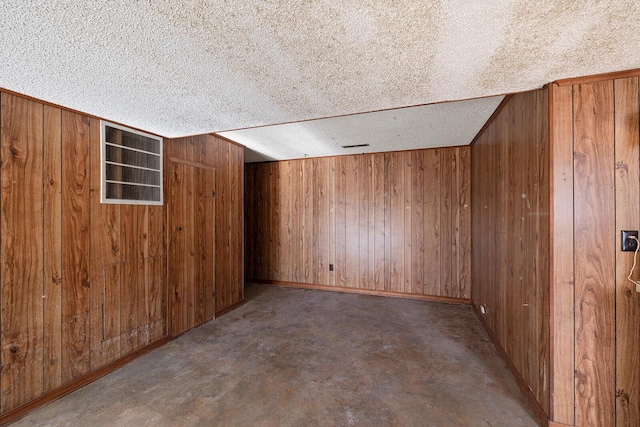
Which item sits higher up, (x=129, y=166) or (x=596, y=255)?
(x=129, y=166)

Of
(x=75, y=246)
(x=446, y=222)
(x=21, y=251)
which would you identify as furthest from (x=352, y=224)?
(x=21, y=251)

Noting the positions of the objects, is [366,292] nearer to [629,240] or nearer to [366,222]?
[366,222]

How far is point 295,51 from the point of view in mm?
1271

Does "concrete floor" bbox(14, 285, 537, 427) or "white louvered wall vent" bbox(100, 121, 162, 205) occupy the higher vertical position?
"white louvered wall vent" bbox(100, 121, 162, 205)

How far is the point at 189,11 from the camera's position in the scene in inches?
39.8

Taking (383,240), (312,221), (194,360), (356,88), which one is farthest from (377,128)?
(194,360)

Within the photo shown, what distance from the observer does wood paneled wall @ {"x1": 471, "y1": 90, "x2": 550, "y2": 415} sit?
1607 millimetres

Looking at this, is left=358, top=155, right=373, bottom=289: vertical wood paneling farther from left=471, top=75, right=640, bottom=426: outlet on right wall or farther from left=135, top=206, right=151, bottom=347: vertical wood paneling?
left=135, top=206, right=151, bottom=347: vertical wood paneling

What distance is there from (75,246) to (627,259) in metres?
3.59

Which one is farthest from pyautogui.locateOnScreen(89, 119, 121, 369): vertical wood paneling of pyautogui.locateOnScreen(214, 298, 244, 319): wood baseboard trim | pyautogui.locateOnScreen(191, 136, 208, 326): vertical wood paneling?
pyautogui.locateOnScreen(214, 298, 244, 319): wood baseboard trim

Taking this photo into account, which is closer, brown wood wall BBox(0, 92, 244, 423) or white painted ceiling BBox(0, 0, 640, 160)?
white painted ceiling BBox(0, 0, 640, 160)

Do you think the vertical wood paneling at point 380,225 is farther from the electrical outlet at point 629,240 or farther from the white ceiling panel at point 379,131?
the electrical outlet at point 629,240

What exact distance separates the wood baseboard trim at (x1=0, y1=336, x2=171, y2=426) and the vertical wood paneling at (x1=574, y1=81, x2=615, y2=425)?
3.26m

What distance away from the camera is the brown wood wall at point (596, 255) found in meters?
1.43
